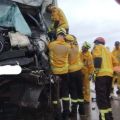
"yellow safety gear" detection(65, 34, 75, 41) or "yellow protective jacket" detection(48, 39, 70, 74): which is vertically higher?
"yellow safety gear" detection(65, 34, 75, 41)

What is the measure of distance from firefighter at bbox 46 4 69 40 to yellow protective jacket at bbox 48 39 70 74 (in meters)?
0.41

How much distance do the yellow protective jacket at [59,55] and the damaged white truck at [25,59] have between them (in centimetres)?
17

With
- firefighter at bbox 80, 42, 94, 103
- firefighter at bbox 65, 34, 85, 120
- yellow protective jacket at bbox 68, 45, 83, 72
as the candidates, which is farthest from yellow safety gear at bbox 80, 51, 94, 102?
yellow protective jacket at bbox 68, 45, 83, 72

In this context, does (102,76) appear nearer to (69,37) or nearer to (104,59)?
(104,59)

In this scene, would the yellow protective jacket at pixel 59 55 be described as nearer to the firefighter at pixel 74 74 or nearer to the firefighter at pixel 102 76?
the firefighter at pixel 74 74

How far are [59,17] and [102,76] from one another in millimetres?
2748

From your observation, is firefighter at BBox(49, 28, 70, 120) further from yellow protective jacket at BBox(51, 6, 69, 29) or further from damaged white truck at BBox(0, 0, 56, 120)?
yellow protective jacket at BBox(51, 6, 69, 29)

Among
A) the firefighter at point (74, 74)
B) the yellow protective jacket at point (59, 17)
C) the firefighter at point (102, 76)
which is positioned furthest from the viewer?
the yellow protective jacket at point (59, 17)

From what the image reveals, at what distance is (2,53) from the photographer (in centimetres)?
763

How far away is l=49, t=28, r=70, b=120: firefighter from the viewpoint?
8922mm

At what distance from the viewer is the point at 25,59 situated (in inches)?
303

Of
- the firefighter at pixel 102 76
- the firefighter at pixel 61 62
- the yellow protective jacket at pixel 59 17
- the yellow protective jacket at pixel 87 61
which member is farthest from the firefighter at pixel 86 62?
the firefighter at pixel 102 76

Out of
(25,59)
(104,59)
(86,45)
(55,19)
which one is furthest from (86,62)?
(25,59)

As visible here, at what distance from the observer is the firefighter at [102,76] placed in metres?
8.12
